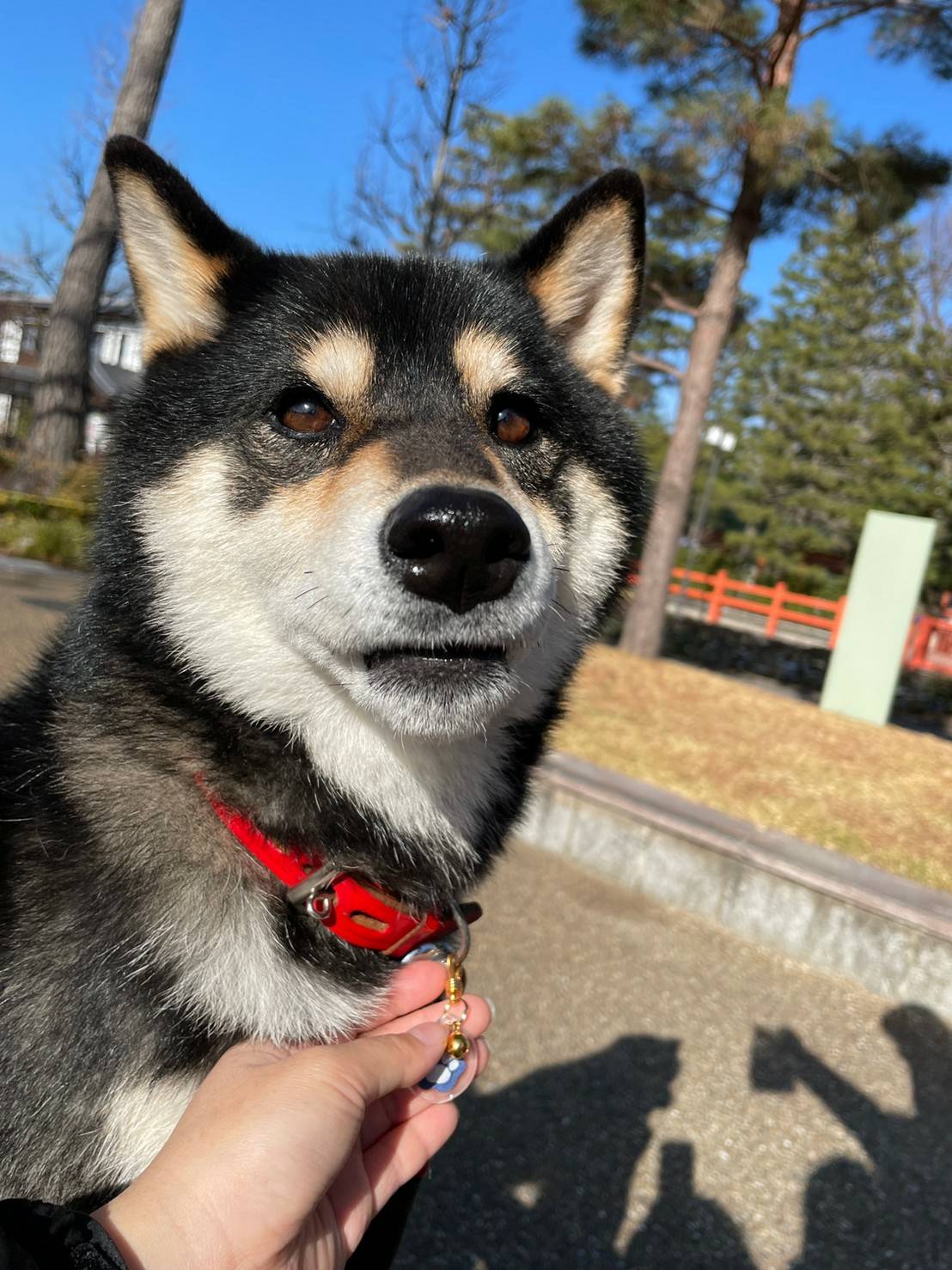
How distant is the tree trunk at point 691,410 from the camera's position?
9227 mm

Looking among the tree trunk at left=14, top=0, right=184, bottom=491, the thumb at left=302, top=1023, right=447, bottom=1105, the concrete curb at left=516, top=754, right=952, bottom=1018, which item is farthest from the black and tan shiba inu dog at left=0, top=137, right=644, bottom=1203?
the tree trunk at left=14, top=0, right=184, bottom=491

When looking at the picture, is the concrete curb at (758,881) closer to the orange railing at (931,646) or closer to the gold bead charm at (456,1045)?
the gold bead charm at (456,1045)

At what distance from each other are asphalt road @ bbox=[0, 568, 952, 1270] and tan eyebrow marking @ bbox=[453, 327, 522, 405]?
1855 mm

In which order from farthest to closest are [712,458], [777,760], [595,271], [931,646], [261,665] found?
[712,458]
[931,646]
[777,760]
[595,271]
[261,665]

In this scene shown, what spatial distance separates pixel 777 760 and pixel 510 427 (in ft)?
17.1

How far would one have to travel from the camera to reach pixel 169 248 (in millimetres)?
1828

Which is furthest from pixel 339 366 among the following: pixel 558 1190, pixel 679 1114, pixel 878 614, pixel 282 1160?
pixel 878 614

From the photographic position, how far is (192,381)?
177 centimetres

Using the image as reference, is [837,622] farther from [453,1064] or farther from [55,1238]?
[55,1238]

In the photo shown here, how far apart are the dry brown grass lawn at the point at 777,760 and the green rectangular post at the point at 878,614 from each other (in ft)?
1.36

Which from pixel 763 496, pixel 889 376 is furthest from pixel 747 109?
pixel 763 496

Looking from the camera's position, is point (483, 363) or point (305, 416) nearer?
point (305, 416)

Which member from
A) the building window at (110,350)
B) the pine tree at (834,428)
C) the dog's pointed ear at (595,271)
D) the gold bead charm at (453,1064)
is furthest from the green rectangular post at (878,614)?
the building window at (110,350)

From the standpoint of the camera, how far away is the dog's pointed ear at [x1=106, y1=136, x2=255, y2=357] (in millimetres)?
1729
